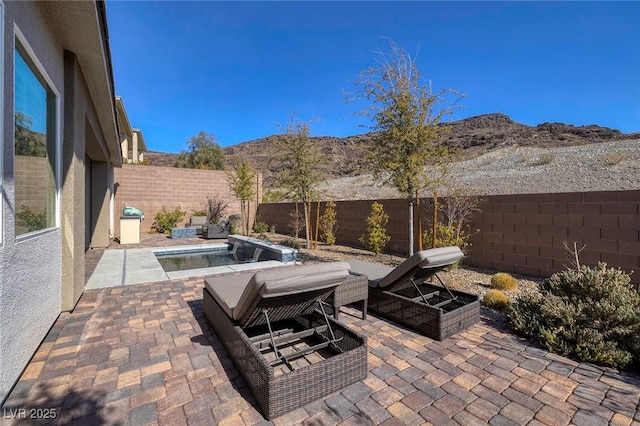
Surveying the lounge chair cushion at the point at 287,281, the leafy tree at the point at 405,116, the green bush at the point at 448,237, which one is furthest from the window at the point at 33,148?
the green bush at the point at 448,237

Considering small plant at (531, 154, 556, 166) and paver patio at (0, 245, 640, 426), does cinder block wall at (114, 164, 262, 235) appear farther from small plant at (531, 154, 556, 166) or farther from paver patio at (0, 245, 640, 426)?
small plant at (531, 154, 556, 166)

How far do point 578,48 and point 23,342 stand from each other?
17421 millimetres

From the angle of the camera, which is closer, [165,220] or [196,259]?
[196,259]

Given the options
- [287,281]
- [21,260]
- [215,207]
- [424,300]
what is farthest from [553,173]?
[21,260]

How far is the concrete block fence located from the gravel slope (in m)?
5.97

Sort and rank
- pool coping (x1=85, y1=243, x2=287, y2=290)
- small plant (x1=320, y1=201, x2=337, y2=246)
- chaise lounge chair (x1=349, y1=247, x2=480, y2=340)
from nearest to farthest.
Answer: chaise lounge chair (x1=349, y1=247, x2=480, y2=340) → pool coping (x1=85, y1=243, x2=287, y2=290) → small plant (x1=320, y1=201, x2=337, y2=246)

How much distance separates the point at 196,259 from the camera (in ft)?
30.8

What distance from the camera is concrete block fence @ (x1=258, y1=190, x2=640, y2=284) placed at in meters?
5.17

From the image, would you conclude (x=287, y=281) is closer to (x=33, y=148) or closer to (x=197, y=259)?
(x=33, y=148)

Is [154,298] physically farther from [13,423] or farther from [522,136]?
[522,136]

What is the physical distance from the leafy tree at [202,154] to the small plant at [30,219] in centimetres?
2835

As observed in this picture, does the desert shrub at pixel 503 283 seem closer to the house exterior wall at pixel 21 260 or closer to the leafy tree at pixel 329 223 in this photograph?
the leafy tree at pixel 329 223

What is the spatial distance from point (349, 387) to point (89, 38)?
5038mm

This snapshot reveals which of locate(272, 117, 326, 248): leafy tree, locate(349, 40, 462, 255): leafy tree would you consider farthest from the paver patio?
locate(272, 117, 326, 248): leafy tree
